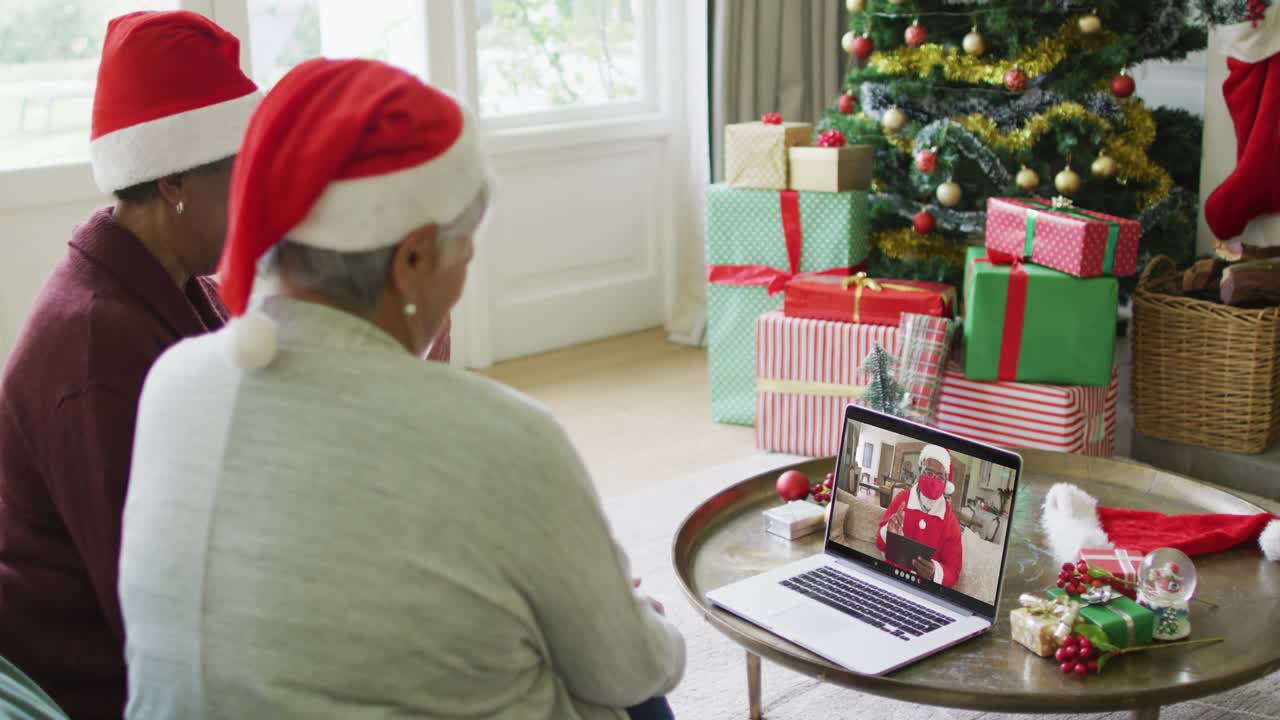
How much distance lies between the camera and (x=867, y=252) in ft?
12.1

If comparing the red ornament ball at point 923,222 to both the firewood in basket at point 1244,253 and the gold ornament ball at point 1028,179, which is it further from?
the firewood in basket at point 1244,253

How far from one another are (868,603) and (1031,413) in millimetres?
1427

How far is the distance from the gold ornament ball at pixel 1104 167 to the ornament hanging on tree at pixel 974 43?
44 centimetres

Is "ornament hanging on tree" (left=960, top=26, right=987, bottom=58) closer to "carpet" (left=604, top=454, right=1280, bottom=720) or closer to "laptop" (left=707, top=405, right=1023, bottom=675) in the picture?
"carpet" (left=604, top=454, right=1280, bottom=720)

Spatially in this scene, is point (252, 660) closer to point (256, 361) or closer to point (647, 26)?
point (256, 361)

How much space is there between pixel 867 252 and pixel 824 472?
146 centimetres

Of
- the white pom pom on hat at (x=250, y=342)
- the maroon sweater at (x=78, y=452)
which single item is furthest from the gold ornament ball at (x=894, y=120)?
the white pom pom on hat at (x=250, y=342)

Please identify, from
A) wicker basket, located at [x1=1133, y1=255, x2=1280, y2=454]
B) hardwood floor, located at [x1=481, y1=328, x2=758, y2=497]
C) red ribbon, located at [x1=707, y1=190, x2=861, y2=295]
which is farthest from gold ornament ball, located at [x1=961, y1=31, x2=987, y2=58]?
hardwood floor, located at [x1=481, y1=328, x2=758, y2=497]

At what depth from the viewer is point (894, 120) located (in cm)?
355

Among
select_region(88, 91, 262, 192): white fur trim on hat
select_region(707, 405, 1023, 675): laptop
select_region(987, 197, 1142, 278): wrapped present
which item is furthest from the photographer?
select_region(987, 197, 1142, 278): wrapped present

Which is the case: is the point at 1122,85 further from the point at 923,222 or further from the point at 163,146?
the point at 163,146

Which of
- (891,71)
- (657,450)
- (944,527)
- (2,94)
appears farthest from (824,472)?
(2,94)

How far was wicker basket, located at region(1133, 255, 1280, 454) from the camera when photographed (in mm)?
3002

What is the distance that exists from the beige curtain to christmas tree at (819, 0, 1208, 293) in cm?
75
